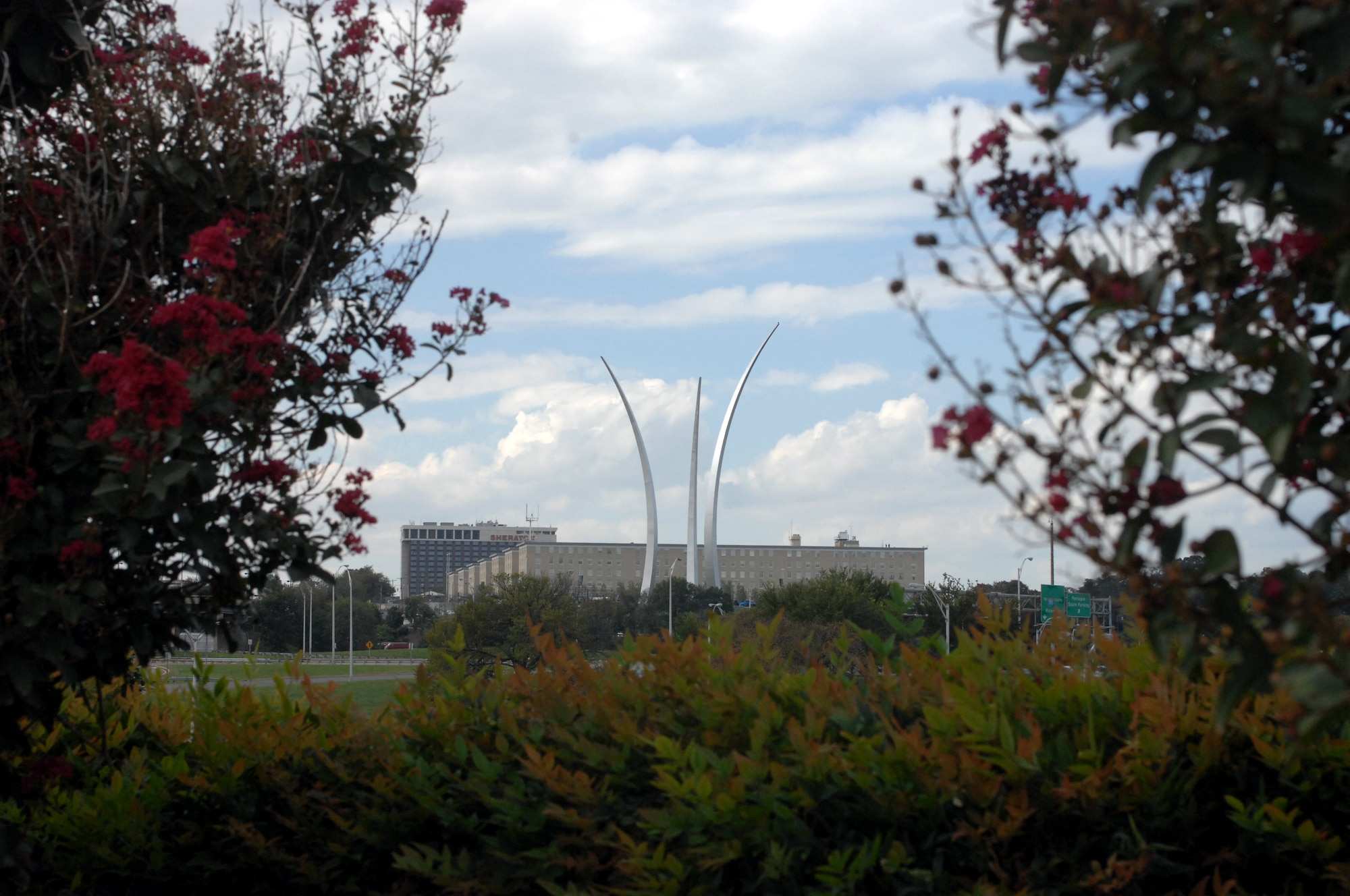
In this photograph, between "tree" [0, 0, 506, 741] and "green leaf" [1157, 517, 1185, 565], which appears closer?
"green leaf" [1157, 517, 1185, 565]

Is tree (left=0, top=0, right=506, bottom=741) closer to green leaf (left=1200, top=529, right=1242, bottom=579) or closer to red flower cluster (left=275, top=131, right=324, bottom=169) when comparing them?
red flower cluster (left=275, top=131, right=324, bottom=169)

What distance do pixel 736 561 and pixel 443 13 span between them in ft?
553

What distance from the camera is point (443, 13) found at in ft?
15.4

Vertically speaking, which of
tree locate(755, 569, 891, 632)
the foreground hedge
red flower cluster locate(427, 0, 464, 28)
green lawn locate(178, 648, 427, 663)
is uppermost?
red flower cluster locate(427, 0, 464, 28)

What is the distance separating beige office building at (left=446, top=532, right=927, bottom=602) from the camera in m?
163

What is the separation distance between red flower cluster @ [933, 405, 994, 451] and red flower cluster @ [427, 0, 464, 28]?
3458 millimetres

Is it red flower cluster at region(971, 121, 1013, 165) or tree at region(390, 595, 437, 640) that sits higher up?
red flower cluster at region(971, 121, 1013, 165)

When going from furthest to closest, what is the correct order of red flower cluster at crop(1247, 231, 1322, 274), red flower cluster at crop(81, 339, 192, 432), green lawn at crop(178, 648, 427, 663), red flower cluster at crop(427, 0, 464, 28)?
green lawn at crop(178, 648, 427, 663)
red flower cluster at crop(427, 0, 464, 28)
red flower cluster at crop(81, 339, 192, 432)
red flower cluster at crop(1247, 231, 1322, 274)

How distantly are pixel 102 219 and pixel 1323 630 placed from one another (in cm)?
398

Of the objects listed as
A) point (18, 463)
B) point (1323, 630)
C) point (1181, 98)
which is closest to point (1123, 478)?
point (1323, 630)

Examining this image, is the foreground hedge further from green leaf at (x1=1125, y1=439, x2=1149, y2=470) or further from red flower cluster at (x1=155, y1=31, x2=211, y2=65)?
red flower cluster at (x1=155, y1=31, x2=211, y2=65)

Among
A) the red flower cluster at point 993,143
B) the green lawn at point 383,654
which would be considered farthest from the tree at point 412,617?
the red flower cluster at point 993,143

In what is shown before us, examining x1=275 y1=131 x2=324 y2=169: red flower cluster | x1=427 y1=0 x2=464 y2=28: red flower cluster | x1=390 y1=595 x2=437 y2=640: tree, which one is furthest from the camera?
x1=390 y1=595 x2=437 y2=640: tree

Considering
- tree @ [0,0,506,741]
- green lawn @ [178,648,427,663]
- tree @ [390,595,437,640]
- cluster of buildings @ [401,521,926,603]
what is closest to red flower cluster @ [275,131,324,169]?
tree @ [0,0,506,741]
